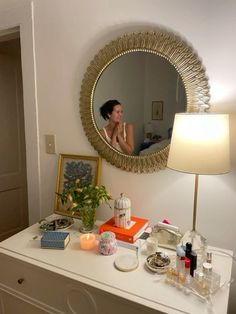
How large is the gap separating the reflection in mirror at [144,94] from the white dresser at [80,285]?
1.76ft

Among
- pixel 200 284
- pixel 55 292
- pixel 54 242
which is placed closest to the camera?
pixel 200 284

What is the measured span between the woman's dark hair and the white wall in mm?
174

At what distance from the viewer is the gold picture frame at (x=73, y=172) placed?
4.56 feet

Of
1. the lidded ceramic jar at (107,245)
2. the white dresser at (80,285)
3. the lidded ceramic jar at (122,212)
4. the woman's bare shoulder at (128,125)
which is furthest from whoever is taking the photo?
the woman's bare shoulder at (128,125)

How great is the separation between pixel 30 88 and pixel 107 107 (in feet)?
1.83

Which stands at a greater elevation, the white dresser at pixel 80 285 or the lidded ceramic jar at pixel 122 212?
the lidded ceramic jar at pixel 122 212

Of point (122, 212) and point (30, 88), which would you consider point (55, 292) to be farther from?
point (30, 88)

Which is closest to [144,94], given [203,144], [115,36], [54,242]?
[115,36]

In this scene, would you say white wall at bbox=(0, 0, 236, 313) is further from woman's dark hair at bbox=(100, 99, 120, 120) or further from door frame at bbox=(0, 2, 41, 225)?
woman's dark hair at bbox=(100, 99, 120, 120)

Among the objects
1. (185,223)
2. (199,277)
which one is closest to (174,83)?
(185,223)

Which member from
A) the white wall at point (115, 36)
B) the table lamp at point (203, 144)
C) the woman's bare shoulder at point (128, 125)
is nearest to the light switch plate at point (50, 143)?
the white wall at point (115, 36)

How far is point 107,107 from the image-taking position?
4.30 ft

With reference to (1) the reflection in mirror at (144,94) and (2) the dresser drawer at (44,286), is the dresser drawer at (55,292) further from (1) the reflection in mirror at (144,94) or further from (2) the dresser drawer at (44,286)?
(1) the reflection in mirror at (144,94)

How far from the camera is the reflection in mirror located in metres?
1.15
